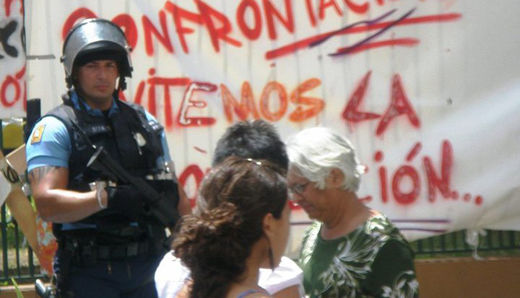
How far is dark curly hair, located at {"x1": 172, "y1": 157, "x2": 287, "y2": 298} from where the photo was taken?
95.3 inches

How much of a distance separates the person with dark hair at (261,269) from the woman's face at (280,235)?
5 centimetres

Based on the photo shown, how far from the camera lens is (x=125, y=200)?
3.99 metres

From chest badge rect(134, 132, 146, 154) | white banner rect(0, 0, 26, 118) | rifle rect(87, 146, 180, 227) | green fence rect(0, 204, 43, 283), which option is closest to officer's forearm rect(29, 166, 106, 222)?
rifle rect(87, 146, 180, 227)

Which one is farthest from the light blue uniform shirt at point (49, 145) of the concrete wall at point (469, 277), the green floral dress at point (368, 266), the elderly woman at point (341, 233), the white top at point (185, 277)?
the concrete wall at point (469, 277)

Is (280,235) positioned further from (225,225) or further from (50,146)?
(50,146)

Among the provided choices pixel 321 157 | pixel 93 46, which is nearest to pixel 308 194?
pixel 321 157

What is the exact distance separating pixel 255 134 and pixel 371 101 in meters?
2.20

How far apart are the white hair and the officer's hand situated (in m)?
0.83

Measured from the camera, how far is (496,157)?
18.0ft

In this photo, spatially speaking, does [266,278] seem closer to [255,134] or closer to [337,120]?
[255,134]

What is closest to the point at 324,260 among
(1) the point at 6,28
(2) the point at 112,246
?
(2) the point at 112,246

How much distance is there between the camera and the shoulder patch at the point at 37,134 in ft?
13.3

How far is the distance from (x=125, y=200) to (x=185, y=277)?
1.40 m

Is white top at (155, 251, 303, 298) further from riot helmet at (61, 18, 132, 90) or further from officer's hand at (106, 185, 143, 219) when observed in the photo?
riot helmet at (61, 18, 132, 90)
